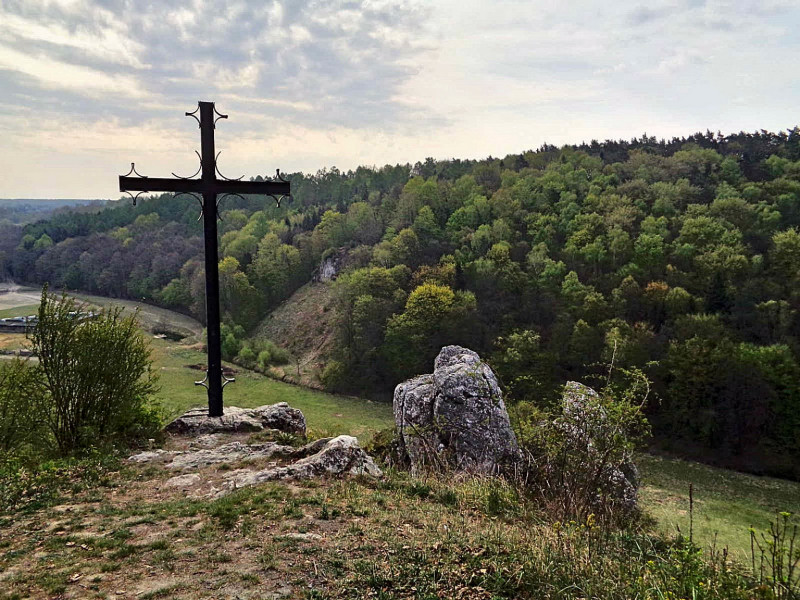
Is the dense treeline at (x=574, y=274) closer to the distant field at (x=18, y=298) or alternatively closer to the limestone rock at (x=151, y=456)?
the distant field at (x=18, y=298)

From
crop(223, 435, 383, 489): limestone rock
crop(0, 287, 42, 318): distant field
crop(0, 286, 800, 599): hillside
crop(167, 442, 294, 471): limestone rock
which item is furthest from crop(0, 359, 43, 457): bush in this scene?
crop(0, 287, 42, 318): distant field

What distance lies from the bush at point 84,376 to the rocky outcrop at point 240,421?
0.68 meters

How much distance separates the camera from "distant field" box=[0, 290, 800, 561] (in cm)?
1911

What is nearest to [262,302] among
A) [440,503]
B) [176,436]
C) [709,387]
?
[709,387]

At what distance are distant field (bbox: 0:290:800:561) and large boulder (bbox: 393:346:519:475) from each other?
7.48ft

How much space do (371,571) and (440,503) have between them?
7.43ft

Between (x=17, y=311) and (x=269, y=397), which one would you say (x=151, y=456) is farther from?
(x=17, y=311)

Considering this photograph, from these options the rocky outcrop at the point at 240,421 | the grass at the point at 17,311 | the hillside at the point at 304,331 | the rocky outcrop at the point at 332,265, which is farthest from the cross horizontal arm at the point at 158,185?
the grass at the point at 17,311

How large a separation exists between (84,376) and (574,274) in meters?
43.9

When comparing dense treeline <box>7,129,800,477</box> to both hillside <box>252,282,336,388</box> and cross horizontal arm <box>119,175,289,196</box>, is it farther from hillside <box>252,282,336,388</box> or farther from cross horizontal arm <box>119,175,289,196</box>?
cross horizontal arm <box>119,175,289,196</box>

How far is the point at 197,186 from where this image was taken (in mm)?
10359

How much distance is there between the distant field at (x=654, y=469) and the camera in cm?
1911

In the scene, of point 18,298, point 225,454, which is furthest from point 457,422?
point 18,298

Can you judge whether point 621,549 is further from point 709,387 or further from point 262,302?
point 262,302
